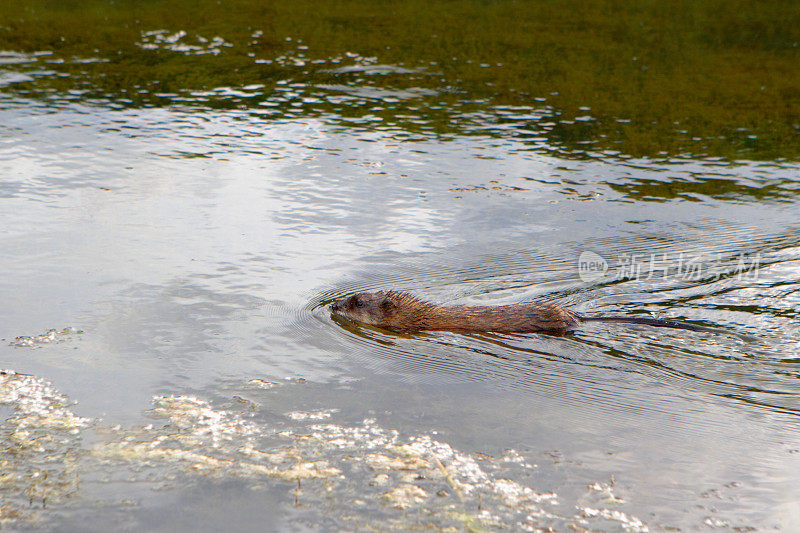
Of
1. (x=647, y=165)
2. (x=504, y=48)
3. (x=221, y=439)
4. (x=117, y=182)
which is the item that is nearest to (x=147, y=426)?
(x=221, y=439)

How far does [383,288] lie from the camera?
295 inches

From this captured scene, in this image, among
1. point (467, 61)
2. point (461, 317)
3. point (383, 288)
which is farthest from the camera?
point (467, 61)

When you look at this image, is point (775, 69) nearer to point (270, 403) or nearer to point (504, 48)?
point (504, 48)

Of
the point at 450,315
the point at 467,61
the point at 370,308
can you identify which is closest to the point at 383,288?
the point at 370,308

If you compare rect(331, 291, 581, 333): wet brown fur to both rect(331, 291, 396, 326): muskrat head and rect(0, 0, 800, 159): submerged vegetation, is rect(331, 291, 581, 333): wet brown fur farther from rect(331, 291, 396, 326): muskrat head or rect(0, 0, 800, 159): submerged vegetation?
rect(0, 0, 800, 159): submerged vegetation

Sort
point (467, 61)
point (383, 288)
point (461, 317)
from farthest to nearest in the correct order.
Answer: point (467, 61) → point (383, 288) → point (461, 317)

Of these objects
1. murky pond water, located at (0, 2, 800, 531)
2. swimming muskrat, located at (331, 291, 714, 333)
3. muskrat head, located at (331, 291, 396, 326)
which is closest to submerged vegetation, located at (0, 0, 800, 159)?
murky pond water, located at (0, 2, 800, 531)

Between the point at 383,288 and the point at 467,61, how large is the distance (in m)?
9.41

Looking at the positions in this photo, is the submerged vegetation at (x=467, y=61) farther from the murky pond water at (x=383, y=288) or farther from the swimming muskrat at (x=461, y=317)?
the swimming muskrat at (x=461, y=317)

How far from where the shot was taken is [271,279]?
24.3 feet

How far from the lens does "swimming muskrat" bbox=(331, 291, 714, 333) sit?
21.9 feet

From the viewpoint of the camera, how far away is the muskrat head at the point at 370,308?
22.1 ft

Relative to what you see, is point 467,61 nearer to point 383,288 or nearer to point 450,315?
point 383,288

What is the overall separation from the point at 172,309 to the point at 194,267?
0.94 metres
